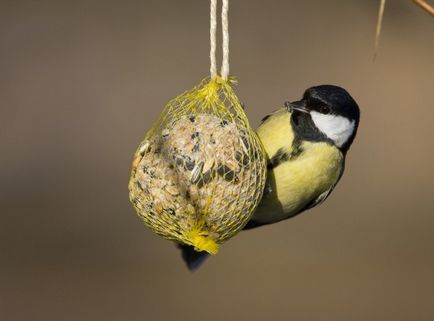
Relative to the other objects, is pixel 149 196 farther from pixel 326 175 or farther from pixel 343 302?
pixel 343 302

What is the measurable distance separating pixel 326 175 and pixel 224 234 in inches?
26.1

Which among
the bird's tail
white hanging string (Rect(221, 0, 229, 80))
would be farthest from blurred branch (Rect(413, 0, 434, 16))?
the bird's tail

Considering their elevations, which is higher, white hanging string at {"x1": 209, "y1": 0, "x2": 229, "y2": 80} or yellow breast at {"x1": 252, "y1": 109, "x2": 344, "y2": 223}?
white hanging string at {"x1": 209, "y1": 0, "x2": 229, "y2": 80}

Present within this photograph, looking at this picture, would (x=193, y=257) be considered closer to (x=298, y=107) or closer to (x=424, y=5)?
(x=298, y=107)

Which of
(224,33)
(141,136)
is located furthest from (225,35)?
(141,136)

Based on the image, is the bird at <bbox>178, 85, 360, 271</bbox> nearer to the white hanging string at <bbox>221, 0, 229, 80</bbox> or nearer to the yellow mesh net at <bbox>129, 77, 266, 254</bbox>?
the yellow mesh net at <bbox>129, 77, 266, 254</bbox>

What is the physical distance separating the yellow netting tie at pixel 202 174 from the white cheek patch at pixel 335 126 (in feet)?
1.43

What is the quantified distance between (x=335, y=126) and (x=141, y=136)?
4141 mm

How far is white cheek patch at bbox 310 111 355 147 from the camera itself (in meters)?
3.03

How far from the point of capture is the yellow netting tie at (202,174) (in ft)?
8.29

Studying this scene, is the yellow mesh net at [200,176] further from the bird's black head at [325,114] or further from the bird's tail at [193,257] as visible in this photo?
the bird's tail at [193,257]

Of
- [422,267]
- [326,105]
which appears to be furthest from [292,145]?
[422,267]

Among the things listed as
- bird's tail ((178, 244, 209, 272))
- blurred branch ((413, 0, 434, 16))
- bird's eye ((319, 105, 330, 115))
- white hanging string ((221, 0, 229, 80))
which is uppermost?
white hanging string ((221, 0, 229, 80))

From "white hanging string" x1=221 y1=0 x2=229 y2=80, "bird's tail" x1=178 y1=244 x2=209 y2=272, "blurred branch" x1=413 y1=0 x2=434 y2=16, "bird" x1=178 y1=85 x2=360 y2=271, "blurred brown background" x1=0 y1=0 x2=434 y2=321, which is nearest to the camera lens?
"blurred branch" x1=413 y1=0 x2=434 y2=16
